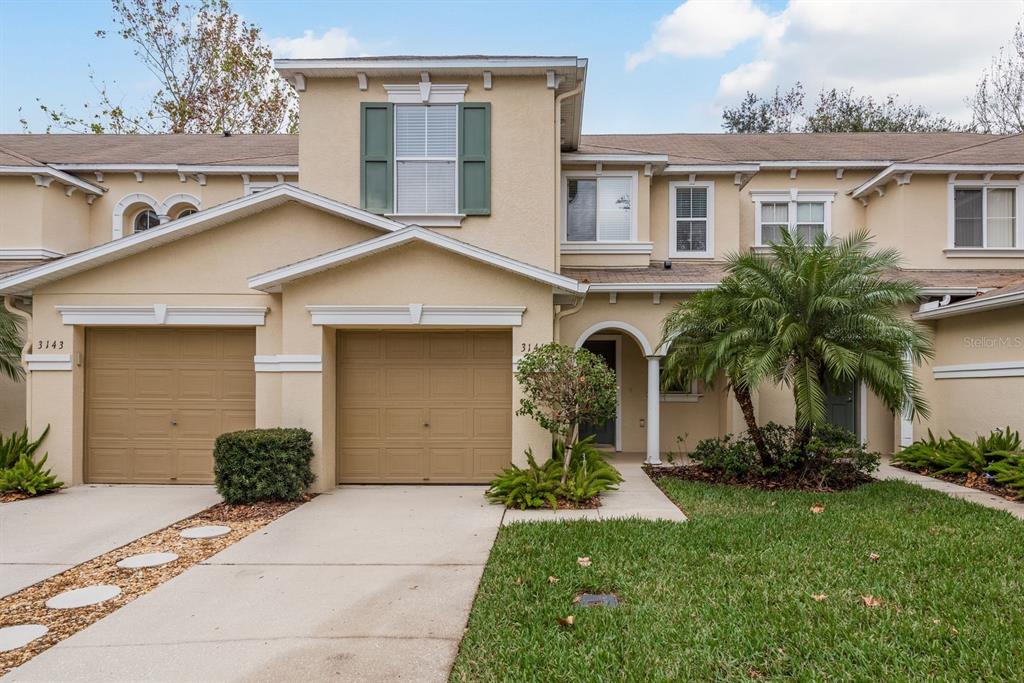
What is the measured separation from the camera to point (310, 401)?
409 inches

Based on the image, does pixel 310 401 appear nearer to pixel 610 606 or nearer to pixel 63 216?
pixel 610 606

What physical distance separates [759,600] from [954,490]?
21.2 feet

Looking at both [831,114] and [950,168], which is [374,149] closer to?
[950,168]

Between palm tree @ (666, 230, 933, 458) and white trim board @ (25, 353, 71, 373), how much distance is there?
32.5 feet

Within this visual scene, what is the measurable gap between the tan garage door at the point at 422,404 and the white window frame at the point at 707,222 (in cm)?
569

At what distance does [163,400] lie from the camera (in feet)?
36.8

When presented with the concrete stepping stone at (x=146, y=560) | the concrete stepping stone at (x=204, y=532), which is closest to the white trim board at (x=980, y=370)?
the concrete stepping stone at (x=204, y=532)

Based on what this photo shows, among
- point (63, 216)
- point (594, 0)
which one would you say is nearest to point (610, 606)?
point (594, 0)

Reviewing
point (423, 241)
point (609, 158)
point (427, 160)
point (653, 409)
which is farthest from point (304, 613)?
point (609, 158)

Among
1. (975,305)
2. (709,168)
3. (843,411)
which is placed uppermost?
(709,168)

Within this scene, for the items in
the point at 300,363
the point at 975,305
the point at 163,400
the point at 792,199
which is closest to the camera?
the point at 300,363

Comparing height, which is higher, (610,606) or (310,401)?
(310,401)

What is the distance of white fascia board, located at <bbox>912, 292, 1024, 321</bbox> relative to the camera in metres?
10.7

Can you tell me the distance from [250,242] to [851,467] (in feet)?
33.0
